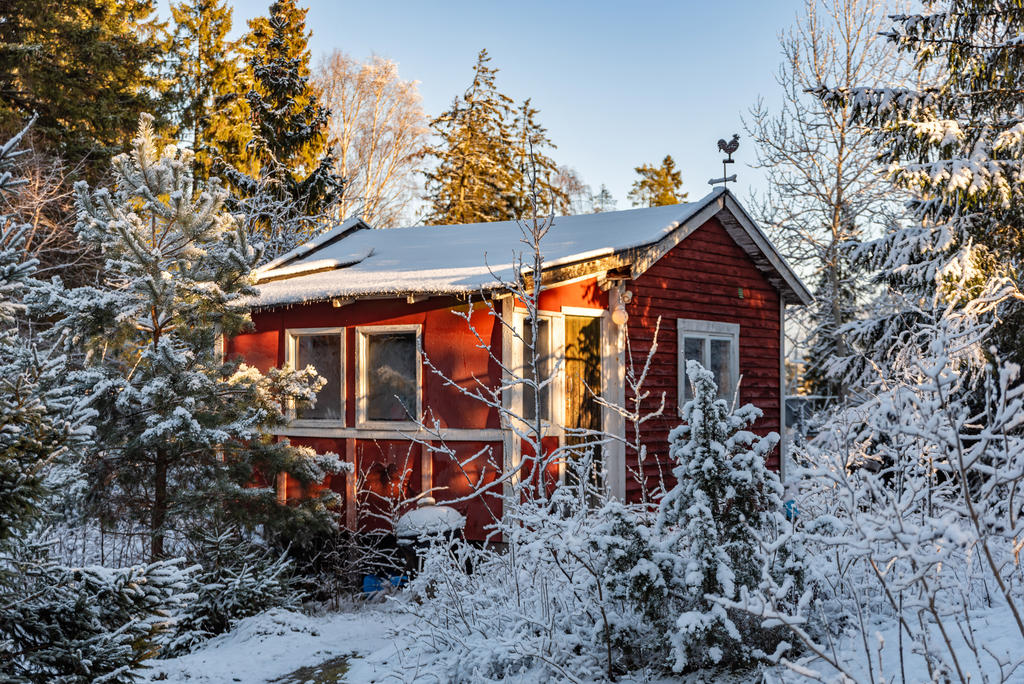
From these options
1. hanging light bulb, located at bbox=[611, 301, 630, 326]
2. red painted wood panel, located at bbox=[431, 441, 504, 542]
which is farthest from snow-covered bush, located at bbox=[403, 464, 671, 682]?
hanging light bulb, located at bbox=[611, 301, 630, 326]

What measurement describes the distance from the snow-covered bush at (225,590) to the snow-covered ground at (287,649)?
216mm

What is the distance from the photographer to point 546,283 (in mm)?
9016

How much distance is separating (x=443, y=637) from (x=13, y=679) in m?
2.31

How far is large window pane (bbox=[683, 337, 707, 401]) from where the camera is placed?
11562mm

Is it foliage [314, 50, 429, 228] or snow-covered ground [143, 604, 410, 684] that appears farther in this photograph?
foliage [314, 50, 429, 228]

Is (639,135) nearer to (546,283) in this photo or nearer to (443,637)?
(546,283)

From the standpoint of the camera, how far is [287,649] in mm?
6805

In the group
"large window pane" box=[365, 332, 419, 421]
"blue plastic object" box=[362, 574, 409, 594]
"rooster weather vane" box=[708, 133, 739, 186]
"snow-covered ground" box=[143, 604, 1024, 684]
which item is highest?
"rooster weather vane" box=[708, 133, 739, 186]

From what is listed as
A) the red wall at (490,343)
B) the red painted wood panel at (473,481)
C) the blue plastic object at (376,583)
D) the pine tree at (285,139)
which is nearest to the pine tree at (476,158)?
the pine tree at (285,139)

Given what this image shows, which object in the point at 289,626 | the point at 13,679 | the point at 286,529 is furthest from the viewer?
the point at 286,529

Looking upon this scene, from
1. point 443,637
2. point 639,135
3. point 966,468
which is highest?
point 639,135

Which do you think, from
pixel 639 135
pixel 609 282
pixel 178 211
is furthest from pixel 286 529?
pixel 639 135

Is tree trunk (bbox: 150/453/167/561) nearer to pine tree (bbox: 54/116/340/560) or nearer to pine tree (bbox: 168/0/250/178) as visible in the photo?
pine tree (bbox: 54/116/340/560)

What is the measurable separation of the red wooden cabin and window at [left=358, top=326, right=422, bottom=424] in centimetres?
1
